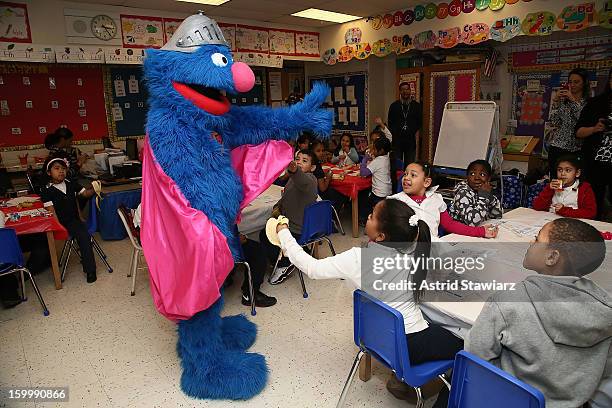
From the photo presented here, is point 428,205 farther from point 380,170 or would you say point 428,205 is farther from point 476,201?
point 380,170

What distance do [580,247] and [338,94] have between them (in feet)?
22.4

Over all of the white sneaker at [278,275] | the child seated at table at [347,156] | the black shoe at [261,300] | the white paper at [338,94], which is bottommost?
the black shoe at [261,300]

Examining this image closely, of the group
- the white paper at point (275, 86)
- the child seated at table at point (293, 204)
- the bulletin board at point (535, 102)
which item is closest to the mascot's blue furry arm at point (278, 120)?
the child seated at table at point (293, 204)

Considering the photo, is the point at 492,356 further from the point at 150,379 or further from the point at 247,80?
the point at 150,379

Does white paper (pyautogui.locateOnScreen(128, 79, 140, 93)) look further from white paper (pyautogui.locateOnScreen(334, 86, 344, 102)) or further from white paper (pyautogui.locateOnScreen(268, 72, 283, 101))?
white paper (pyautogui.locateOnScreen(334, 86, 344, 102))

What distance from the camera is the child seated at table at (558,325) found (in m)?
1.27

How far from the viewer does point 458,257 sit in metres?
2.20

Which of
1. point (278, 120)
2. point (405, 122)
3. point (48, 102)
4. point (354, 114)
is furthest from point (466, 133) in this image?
point (48, 102)

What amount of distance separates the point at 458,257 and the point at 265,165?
3.74ft

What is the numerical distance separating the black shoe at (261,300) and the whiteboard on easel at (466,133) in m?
3.25

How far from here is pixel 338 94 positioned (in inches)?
308

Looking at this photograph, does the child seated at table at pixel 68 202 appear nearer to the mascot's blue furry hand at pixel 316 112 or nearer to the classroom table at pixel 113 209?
the classroom table at pixel 113 209

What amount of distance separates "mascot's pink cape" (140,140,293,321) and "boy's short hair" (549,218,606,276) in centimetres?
141

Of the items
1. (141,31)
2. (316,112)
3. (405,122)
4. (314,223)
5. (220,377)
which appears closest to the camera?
(220,377)
